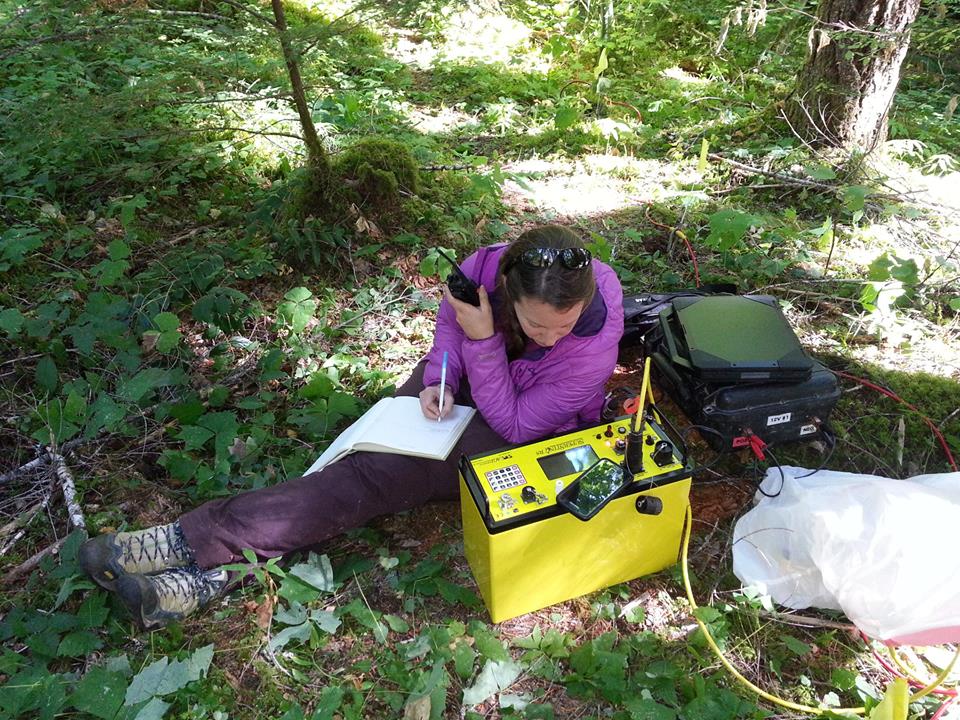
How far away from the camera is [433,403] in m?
2.41

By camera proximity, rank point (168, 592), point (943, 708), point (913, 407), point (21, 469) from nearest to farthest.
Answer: point (943, 708) < point (168, 592) < point (21, 469) < point (913, 407)

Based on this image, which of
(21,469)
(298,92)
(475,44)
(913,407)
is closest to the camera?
(21,469)

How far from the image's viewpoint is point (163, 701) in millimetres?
1874

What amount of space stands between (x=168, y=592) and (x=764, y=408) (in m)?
2.27

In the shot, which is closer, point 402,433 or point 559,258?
point 559,258

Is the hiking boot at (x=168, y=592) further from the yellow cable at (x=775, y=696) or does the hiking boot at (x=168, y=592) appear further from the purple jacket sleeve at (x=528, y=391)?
the yellow cable at (x=775, y=696)

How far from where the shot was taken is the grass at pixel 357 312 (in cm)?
200

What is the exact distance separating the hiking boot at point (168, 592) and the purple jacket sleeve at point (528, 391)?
114cm

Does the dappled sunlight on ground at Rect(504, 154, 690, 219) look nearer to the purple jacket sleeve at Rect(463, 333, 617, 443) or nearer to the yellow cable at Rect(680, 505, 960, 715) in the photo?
the purple jacket sleeve at Rect(463, 333, 617, 443)

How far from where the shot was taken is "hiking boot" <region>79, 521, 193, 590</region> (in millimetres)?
2096

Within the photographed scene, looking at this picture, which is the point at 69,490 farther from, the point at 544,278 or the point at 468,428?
the point at 544,278

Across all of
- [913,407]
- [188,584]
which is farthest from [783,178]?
[188,584]

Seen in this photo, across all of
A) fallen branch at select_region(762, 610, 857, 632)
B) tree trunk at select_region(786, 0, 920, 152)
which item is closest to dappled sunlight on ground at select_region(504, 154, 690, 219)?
tree trunk at select_region(786, 0, 920, 152)

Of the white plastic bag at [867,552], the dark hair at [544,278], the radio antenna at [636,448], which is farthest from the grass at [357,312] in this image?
the dark hair at [544,278]
